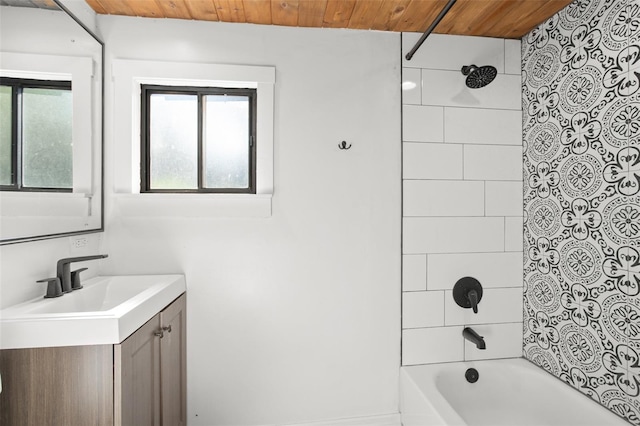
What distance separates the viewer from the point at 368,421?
72.2 inches

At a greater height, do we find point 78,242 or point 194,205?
point 194,205

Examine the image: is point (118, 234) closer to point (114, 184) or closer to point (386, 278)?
point (114, 184)

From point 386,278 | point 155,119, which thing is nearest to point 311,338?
point 386,278

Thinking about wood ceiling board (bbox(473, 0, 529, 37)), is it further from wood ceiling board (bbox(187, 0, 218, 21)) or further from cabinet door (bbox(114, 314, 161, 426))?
cabinet door (bbox(114, 314, 161, 426))

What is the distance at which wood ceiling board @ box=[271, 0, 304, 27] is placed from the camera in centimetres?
159

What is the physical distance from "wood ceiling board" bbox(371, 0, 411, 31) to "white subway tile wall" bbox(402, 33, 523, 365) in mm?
134

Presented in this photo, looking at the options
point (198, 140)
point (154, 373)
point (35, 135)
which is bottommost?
point (154, 373)

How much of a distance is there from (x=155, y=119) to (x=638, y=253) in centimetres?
239

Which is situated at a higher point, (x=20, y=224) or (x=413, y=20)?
(x=413, y=20)

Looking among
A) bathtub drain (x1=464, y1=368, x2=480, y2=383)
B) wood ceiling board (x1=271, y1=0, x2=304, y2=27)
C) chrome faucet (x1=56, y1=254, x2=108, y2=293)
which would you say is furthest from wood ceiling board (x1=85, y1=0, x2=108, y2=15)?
bathtub drain (x1=464, y1=368, x2=480, y2=383)

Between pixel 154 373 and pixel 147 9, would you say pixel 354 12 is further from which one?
pixel 154 373

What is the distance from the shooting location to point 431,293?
189 centimetres

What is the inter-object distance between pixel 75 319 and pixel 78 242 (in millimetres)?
674

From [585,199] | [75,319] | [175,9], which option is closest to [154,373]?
[75,319]
